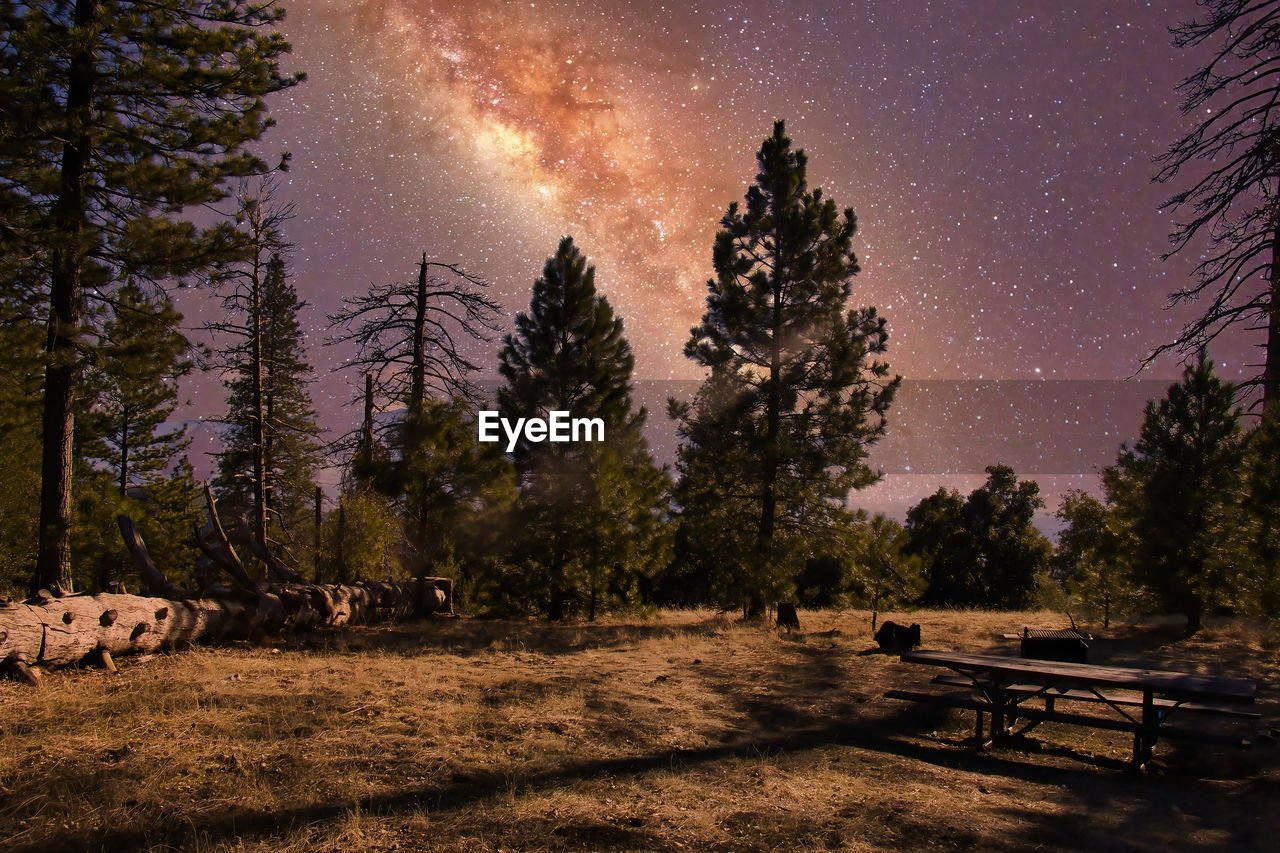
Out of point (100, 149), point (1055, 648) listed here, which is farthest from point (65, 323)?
point (1055, 648)

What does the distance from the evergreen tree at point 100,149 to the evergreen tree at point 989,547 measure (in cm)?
4064

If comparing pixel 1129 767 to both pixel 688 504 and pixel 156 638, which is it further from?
pixel 688 504

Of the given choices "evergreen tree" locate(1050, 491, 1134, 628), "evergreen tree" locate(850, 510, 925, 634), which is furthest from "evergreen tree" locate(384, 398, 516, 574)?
"evergreen tree" locate(1050, 491, 1134, 628)

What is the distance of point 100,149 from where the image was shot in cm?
1103

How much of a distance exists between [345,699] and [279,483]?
15.5 metres

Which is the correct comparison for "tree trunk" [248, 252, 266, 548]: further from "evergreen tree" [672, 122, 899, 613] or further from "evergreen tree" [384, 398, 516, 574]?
"evergreen tree" [672, 122, 899, 613]

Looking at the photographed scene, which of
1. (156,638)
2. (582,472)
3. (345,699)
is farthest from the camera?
(582,472)

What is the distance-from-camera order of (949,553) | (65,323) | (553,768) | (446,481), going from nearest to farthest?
(553,768), (65,323), (446,481), (949,553)

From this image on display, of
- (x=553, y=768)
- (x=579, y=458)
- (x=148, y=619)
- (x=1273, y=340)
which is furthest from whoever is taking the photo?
(x=579, y=458)

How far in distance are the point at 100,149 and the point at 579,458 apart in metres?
14.4

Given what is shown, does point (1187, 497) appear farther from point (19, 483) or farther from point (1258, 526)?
point (19, 483)

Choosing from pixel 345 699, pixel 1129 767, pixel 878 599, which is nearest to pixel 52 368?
pixel 345 699

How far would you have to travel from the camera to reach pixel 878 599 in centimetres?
1911

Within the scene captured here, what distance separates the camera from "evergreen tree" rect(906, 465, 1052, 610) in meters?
42.6
